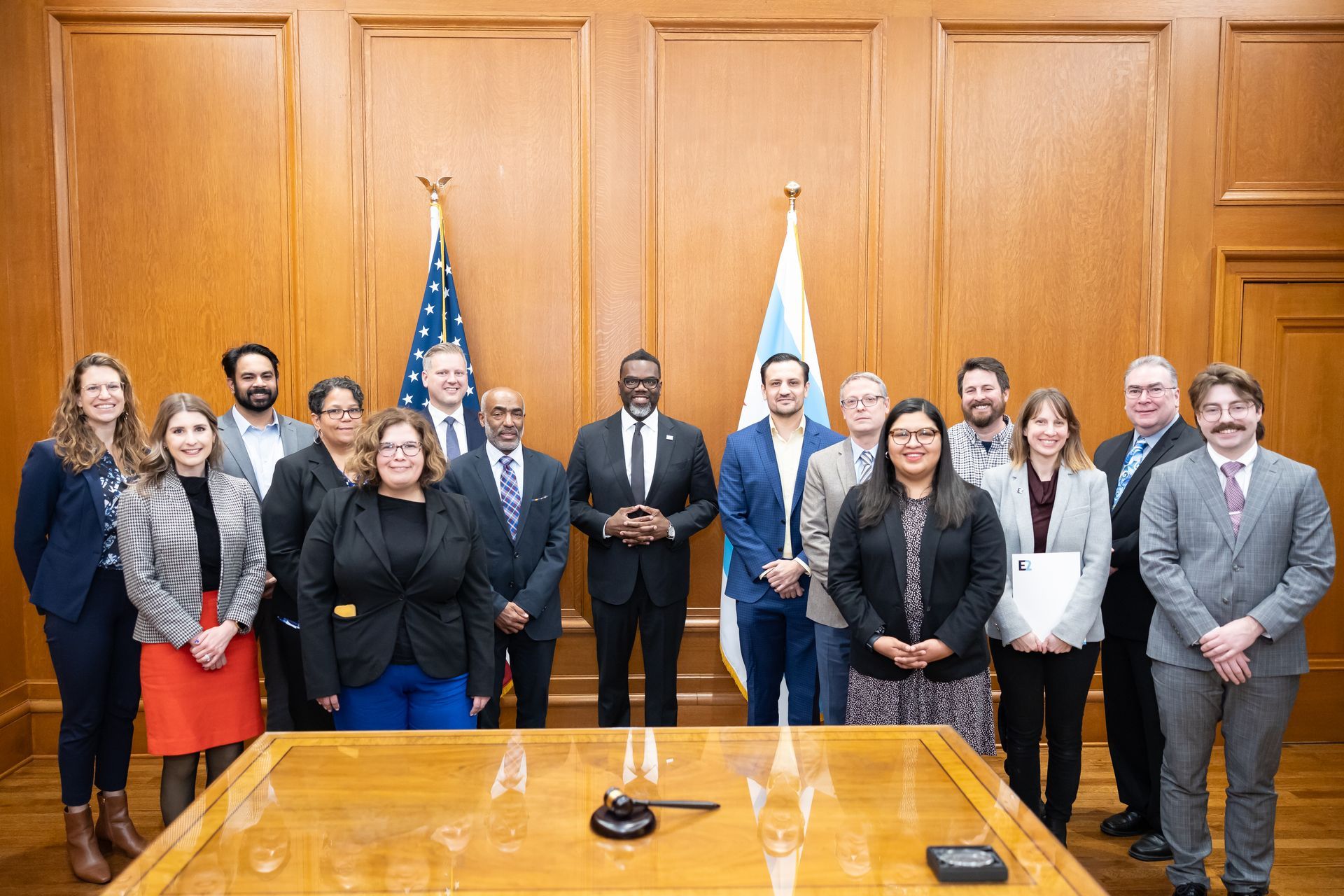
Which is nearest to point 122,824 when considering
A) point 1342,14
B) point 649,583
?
point 649,583

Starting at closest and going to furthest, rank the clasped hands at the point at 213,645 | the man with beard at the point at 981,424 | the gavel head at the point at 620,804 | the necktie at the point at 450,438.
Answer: the gavel head at the point at 620,804 < the clasped hands at the point at 213,645 < the man with beard at the point at 981,424 < the necktie at the point at 450,438

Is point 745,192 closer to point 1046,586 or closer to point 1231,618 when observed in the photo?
point 1046,586

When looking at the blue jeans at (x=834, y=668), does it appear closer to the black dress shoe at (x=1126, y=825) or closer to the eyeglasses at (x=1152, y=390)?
the black dress shoe at (x=1126, y=825)

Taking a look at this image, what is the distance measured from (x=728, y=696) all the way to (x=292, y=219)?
125 inches

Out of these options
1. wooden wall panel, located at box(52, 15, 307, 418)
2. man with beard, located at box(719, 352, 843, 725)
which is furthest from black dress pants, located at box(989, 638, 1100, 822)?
wooden wall panel, located at box(52, 15, 307, 418)

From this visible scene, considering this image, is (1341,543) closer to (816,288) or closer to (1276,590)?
(1276,590)

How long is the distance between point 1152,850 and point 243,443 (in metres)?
3.74

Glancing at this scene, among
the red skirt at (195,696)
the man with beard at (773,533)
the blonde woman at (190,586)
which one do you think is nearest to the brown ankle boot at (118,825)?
the blonde woman at (190,586)

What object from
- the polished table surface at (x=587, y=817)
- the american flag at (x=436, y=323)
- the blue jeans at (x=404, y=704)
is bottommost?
the blue jeans at (x=404, y=704)

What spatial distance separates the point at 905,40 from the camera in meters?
4.55

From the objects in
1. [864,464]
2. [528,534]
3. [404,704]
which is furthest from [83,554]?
[864,464]

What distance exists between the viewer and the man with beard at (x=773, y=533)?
3.81 m

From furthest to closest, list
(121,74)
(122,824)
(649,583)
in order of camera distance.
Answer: (121,74), (649,583), (122,824)

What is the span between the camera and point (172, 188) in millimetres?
4512
